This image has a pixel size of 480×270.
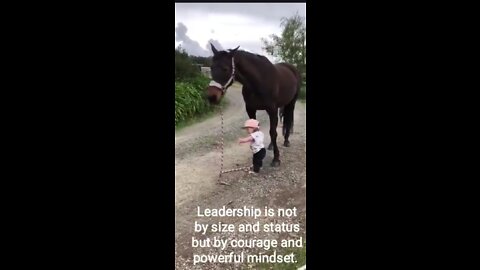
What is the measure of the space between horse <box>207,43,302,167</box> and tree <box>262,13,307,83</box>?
53mm

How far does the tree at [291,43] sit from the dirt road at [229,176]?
0.28 m

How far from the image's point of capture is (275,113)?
11.0 feet

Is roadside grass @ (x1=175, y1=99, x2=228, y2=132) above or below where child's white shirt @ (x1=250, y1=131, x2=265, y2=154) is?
above

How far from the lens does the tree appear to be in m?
3.16

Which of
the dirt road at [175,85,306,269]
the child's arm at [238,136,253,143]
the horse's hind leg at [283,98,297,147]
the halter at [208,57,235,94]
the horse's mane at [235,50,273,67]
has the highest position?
the horse's mane at [235,50,273,67]

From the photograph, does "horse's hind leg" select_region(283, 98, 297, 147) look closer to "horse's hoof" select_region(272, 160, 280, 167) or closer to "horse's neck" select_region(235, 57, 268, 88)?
"horse's hoof" select_region(272, 160, 280, 167)

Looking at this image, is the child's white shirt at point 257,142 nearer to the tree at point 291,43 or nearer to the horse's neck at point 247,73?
the horse's neck at point 247,73

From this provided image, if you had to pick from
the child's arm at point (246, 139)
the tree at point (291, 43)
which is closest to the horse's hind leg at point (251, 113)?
the child's arm at point (246, 139)

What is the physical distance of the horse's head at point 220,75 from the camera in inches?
129

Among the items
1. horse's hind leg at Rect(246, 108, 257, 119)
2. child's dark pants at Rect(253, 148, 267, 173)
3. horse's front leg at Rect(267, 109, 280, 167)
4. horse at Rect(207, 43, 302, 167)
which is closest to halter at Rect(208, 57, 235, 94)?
horse at Rect(207, 43, 302, 167)

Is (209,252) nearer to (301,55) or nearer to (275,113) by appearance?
(275,113)

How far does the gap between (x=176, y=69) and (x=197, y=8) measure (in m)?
0.37

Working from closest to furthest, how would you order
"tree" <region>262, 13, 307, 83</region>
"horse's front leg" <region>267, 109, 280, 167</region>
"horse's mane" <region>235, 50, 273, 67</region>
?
1. "tree" <region>262, 13, 307, 83</region>
2. "horse's mane" <region>235, 50, 273, 67</region>
3. "horse's front leg" <region>267, 109, 280, 167</region>

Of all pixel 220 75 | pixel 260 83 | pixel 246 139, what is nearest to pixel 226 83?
pixel 220 75
